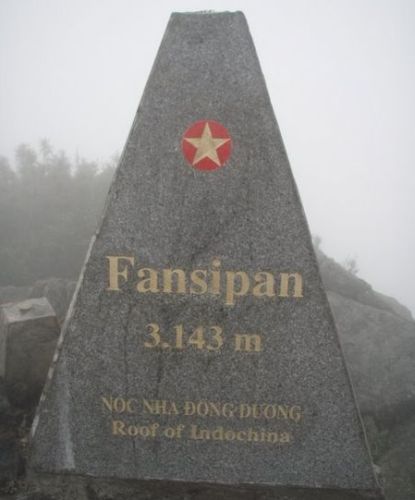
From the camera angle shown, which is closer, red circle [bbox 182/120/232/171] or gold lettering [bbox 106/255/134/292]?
red circle [bbox 182/120/232/171]

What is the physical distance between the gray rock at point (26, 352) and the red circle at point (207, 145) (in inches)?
99.0

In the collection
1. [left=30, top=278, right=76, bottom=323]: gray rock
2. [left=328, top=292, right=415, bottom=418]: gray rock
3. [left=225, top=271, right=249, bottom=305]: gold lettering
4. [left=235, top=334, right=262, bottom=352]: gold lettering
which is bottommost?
[left=328, top=292, right=415, bottom=418]: gray rock

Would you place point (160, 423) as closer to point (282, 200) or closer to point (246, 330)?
point (246, 330)

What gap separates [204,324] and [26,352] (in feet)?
7.36

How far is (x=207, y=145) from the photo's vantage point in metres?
2.50

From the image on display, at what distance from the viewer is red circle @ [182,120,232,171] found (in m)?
2.49

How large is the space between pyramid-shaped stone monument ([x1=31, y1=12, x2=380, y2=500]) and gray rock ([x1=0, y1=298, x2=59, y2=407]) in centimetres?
142

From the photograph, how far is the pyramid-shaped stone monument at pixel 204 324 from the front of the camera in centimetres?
249

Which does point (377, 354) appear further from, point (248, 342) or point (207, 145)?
point (207, 145)

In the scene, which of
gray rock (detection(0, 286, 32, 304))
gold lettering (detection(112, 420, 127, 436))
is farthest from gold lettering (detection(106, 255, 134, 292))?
gray rock (detection(0, 286, 32, 304))

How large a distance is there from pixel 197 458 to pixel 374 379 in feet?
8.39

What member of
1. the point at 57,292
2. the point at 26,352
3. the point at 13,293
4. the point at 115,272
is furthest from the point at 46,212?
→ the point at 115,272

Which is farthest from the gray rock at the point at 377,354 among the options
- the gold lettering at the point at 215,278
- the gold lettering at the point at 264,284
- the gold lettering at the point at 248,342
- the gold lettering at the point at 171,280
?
the gold lettering at the point at 171,280

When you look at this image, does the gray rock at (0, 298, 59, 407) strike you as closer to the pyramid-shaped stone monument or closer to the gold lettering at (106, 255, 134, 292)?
the pyramid-shaped stone monument
